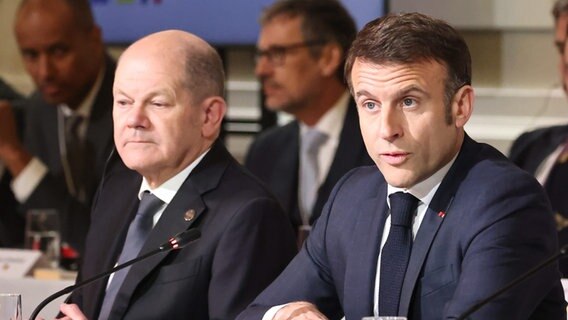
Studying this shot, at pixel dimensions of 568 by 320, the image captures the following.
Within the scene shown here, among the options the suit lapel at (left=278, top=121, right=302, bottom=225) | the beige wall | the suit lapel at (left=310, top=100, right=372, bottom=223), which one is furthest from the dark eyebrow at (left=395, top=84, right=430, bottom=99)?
the beige wall

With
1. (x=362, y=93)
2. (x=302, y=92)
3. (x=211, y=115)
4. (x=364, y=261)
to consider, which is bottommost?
(x=302, y=92)

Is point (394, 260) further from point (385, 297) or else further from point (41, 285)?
point (41, 285)

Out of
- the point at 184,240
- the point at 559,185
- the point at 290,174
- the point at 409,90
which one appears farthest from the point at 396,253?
the point at 290,174

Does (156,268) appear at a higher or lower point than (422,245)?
lower

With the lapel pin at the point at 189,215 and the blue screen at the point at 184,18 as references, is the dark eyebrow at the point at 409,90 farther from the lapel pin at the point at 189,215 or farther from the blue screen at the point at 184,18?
the blue screen at the point at 184,18

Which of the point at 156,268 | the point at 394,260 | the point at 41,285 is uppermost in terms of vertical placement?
the point at 394,260

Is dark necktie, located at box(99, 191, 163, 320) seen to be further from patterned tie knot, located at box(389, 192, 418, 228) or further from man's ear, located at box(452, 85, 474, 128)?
man's ear, located at box(452, 85, 474, 128)

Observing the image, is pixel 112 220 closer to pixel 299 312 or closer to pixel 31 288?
pixel 31 288

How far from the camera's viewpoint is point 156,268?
10.7 feet

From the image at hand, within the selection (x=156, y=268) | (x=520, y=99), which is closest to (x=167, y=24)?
(x=520, y=99)

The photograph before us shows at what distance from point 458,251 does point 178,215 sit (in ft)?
2.97

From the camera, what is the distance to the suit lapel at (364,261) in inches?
110

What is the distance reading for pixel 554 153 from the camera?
15.8 feet

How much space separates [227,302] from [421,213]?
1.97ft
